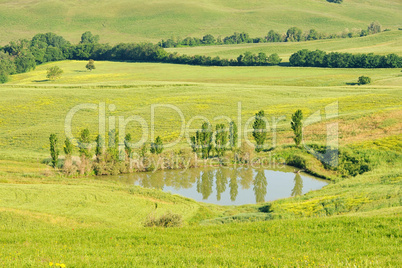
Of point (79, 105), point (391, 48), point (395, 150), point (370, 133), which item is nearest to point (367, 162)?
point (395, 150)

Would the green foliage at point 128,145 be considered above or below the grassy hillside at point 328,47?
below

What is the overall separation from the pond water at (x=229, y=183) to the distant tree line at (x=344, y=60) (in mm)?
81737

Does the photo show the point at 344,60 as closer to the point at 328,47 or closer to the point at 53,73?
the point at 328,47

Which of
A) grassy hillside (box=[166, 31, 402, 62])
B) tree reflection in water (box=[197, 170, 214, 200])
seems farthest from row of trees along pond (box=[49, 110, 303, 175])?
grassy hillside (box=[166, 31, 402, 62])

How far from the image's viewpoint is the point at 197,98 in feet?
303

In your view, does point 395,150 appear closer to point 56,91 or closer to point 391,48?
point 56,91

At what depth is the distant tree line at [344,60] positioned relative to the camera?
126 metres

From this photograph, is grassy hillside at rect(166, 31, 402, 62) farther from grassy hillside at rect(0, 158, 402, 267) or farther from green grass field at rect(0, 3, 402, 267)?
grassy hillside at rect(0, 158, 402, 267)

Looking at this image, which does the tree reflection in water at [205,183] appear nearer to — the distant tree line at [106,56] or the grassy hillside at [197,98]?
the grassy hillside at [197,98]

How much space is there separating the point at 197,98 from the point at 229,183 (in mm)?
41180

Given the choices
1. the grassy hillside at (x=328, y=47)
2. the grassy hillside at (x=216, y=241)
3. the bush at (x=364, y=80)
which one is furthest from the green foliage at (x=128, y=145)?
the grassy hillside at (x=328, y=47)

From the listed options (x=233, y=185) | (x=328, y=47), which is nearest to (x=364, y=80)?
(x=233, y=185)

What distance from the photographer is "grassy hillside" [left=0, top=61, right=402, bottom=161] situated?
6844 centimetres

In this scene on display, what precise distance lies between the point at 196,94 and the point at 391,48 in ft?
300
